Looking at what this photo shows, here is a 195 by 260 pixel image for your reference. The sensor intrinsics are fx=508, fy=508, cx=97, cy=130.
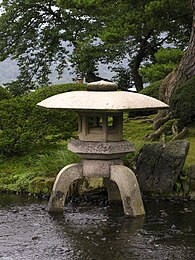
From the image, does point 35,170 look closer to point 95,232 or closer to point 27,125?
point 27,125

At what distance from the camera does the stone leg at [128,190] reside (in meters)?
6.99

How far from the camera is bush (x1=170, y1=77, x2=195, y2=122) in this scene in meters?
10.8

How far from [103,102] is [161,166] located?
187 cm

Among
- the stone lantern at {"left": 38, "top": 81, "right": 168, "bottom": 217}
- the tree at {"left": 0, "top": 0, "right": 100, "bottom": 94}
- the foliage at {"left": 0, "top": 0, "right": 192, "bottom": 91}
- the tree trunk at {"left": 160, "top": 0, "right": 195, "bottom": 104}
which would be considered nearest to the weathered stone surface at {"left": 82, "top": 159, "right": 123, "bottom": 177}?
the stone lantern at {"left": 38, "top": 81, "right": 168, "bottom": 217}

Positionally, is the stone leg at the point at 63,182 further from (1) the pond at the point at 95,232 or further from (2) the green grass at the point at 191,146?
(2) the green grass at the point at 191,146

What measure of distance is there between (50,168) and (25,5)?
42.8 feet

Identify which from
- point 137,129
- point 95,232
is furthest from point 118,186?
Result: point 137,129

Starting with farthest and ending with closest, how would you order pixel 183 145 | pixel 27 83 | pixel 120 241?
pixel 27 83 < pixel 183 145 < pixel 120 241

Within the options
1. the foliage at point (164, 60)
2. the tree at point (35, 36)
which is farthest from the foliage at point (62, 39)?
the foliage at point (164, 60)

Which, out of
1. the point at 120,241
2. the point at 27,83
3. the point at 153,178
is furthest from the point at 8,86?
the point at 120,241

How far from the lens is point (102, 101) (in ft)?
21.6

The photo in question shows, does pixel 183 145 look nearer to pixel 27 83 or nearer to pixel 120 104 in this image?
pixel 120 104

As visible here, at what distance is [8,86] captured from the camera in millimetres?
21531

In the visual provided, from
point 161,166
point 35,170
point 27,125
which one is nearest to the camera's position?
point 161,166
